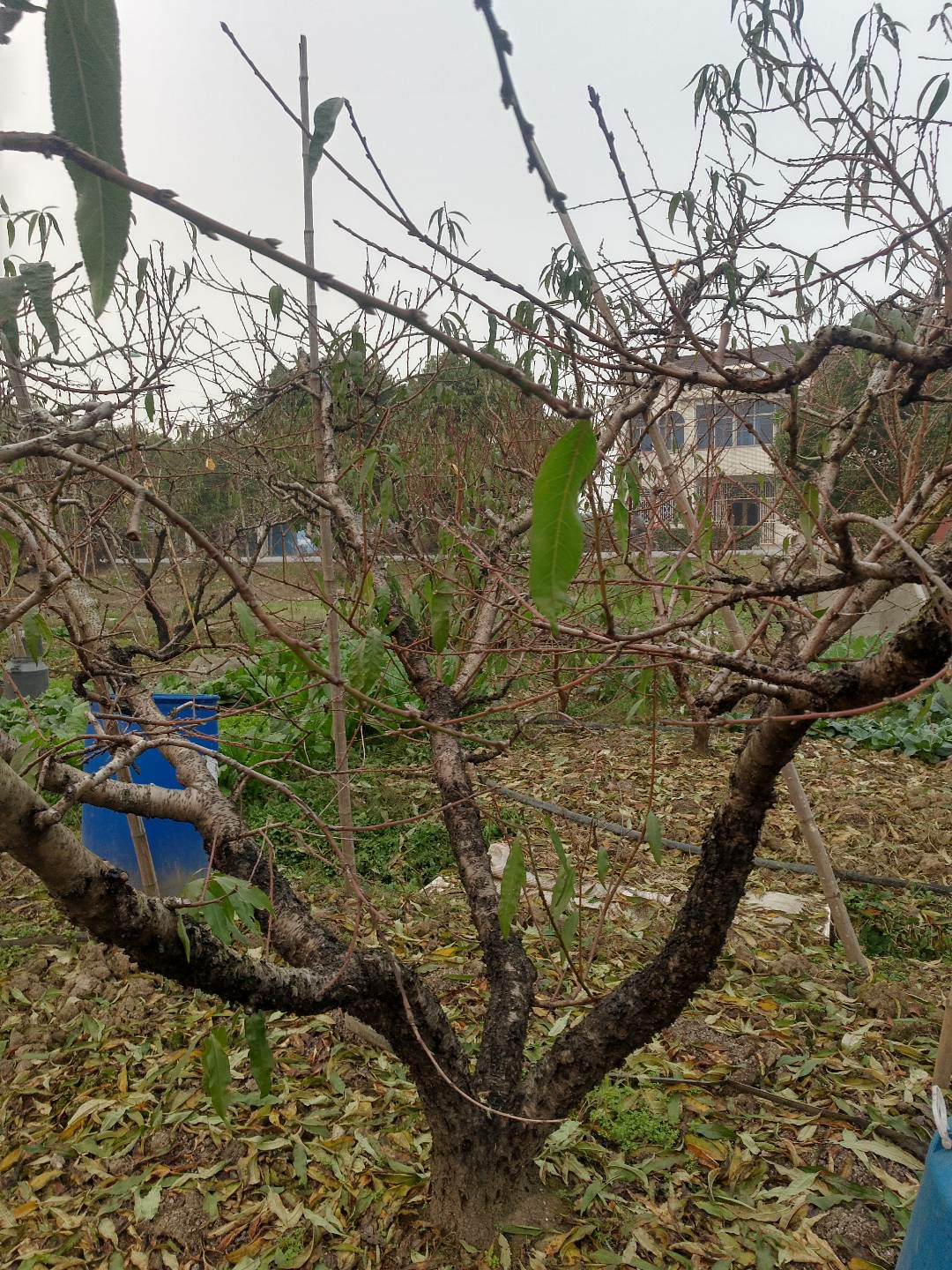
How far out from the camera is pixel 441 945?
8.84ft

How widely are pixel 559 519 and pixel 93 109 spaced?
32cm

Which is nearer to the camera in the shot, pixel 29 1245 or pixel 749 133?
pixel 29 1245

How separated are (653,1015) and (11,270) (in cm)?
198

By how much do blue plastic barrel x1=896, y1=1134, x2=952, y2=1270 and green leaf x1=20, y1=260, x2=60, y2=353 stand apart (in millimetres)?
1494

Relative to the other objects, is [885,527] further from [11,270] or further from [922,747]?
[922,747]

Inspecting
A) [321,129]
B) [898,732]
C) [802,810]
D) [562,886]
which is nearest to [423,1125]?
[562,886]

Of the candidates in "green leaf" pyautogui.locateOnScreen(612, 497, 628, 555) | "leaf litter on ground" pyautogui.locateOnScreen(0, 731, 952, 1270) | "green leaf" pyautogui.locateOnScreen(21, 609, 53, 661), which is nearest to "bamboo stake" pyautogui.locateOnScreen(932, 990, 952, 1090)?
"leaf litter on ground" pyautogui.locateOnScreen(0, 731, 952, 1270)

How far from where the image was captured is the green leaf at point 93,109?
13.1 inches

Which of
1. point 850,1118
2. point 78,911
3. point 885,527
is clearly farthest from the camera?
point 850,1118

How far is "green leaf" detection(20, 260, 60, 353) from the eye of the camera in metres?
0.50

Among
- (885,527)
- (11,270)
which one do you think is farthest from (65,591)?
(885,527)

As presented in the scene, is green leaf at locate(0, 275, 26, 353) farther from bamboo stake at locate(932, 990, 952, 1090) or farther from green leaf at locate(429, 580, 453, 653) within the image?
bamboo stake at locate(932, 990, 952, 1090)

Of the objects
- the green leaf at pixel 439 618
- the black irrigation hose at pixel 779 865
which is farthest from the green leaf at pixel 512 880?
the black irrigation hose at pixel 779 865

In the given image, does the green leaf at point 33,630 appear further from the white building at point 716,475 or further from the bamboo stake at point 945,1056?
the bamboo stake at point 945,1056
